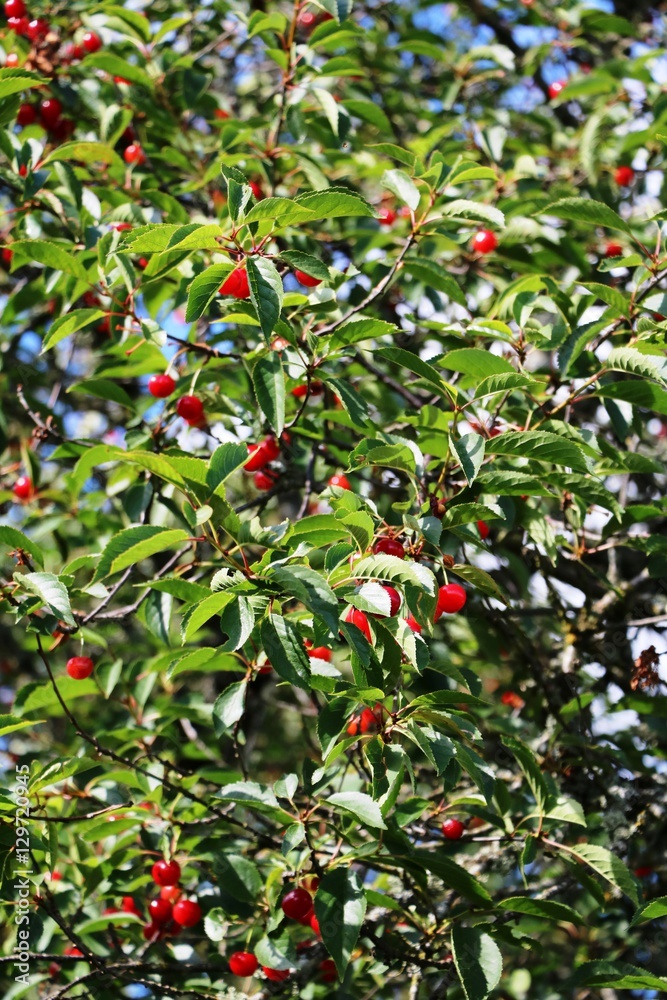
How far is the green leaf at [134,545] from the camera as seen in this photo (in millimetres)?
1724

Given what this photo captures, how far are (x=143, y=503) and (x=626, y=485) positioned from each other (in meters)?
1.69

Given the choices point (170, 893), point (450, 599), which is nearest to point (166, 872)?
point (170, 893)

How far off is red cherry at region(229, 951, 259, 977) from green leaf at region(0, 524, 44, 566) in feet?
3.48

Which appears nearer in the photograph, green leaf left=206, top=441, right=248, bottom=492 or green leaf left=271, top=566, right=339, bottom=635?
green leaf left=271, top=566, right=339, bottom=635

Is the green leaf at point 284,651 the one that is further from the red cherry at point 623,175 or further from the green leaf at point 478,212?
the red cherry at point 623,175

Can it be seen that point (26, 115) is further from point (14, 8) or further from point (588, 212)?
point (588, 212)

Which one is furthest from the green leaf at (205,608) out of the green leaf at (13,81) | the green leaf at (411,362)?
the green leaf at (13,81)

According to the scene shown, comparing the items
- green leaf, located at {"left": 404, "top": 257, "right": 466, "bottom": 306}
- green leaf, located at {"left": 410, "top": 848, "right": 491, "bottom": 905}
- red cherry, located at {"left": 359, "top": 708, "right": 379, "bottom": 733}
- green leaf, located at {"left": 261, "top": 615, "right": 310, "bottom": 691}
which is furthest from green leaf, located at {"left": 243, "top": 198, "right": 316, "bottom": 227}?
green leaf, located at {"left": 410, "top": 848, "right": 491, "bottom": 905}

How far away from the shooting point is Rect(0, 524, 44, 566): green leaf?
188cm

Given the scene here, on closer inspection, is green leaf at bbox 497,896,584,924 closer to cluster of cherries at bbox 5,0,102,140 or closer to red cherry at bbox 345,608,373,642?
red cherry at bbox 345,608,373,642

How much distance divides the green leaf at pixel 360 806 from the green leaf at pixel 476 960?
37 centimetres

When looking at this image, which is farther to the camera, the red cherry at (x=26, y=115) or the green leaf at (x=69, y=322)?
the red cherry at (x=26, y=115)

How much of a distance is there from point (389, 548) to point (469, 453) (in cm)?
25

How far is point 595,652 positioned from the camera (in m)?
2.79
